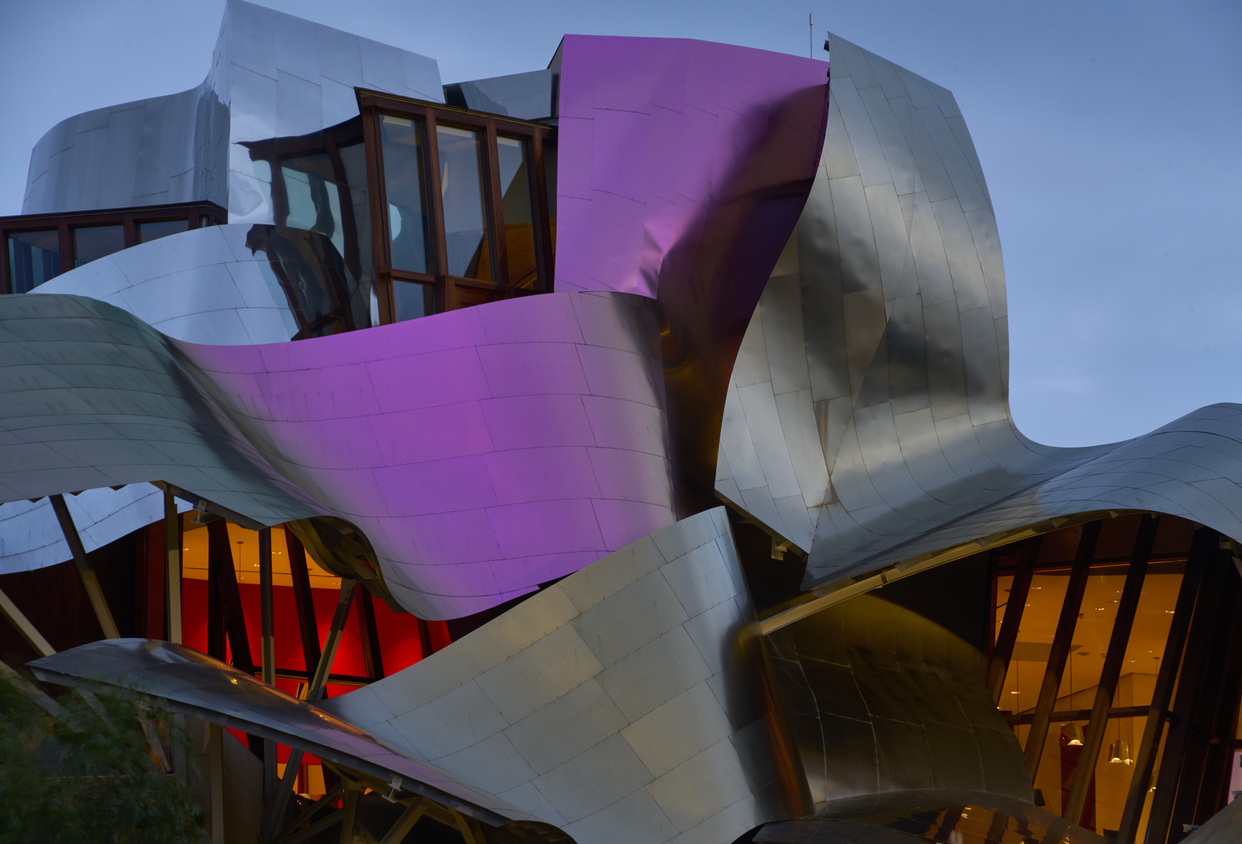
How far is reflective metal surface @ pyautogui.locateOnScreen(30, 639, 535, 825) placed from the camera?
29.5 feet

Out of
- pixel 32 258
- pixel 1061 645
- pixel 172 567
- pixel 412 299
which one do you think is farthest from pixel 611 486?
pixel 32 258

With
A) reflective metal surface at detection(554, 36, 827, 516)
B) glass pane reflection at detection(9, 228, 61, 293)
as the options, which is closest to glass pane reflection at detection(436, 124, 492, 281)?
reflective metal surface at detection(554, 36, 827, 516)

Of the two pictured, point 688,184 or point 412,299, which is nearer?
point 688,184

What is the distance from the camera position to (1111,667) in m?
18.2

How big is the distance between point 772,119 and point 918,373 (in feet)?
16.2

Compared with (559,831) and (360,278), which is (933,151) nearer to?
(360,278)

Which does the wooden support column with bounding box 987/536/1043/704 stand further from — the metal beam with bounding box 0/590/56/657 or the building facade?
the metal beam with bounding box 0/590/56/657

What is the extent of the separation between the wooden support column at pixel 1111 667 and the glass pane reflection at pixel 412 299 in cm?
1215

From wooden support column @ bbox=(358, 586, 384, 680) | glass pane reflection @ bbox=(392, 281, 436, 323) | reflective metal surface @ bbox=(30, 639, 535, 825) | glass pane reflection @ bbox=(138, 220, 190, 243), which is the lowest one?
wooden support column @ bbox=(358, 586, 384, 680)

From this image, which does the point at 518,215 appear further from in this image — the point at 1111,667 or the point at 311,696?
the point at 1111,667

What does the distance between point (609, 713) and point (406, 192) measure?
10.9 m

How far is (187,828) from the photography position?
835 centimetres

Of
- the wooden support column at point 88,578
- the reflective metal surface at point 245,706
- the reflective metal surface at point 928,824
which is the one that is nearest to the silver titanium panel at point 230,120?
the wooden support column at point 88,578

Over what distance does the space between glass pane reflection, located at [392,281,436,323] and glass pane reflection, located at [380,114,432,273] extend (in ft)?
1.09
